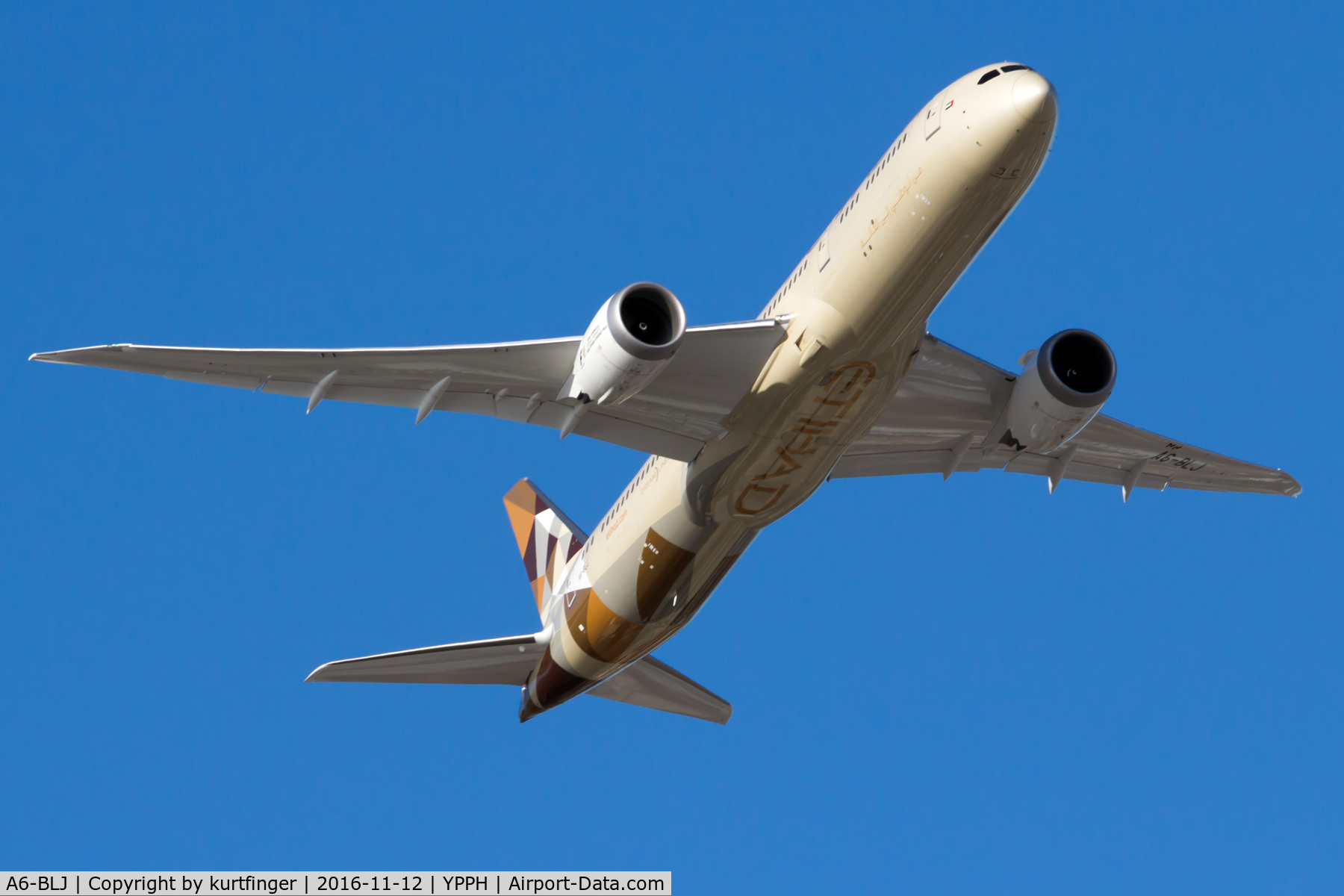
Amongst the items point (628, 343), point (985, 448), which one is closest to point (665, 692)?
point (985, 448)

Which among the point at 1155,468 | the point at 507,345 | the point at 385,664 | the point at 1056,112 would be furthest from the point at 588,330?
the point at 1155,468

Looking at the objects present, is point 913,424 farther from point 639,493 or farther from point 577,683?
point 577,683

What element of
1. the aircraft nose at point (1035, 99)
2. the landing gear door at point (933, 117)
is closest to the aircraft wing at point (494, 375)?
the landing gear door at point (933, 117)

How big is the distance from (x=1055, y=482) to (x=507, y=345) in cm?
1186

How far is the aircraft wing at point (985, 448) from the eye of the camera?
23.4 m

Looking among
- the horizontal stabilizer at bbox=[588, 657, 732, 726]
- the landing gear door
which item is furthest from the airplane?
the horizontal stabilizer at bbox=[588, 657, 732, 726]

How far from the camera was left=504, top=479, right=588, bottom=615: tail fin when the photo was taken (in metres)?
28.8

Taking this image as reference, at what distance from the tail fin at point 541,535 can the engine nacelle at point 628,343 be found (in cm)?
925

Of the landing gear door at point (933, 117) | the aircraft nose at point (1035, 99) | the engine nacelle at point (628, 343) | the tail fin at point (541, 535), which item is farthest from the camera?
the tail fin at point (541, 535)

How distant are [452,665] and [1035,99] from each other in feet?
50.4

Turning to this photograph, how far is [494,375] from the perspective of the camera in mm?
20906

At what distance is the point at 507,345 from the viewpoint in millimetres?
20328

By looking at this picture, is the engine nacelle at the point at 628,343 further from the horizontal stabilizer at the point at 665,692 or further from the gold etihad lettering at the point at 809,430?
the horizontal stabilizer at the point at 665,692

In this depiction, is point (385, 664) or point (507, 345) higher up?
point (507, 345)
